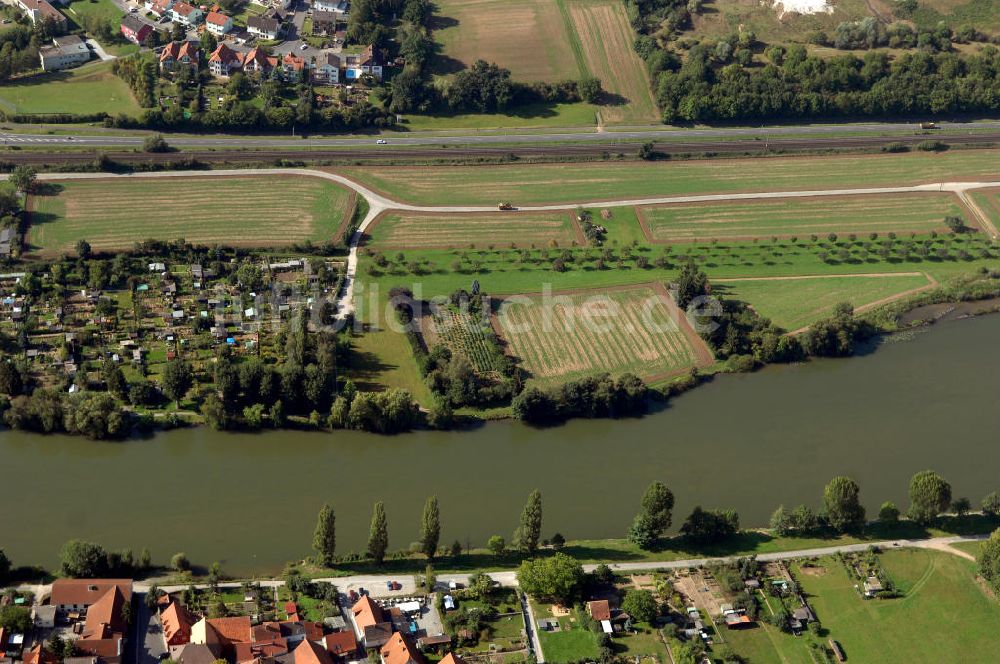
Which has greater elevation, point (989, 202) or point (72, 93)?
point (72, 93)

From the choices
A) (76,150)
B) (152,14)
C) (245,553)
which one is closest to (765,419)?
(245,553)

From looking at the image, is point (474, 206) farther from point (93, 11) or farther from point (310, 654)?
point (93, 11)

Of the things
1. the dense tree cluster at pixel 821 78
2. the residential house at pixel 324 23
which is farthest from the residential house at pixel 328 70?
the dense tree cluster at pixel 821 78

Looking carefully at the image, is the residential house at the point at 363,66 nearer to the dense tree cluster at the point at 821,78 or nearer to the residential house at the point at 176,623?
the dense tree cluster at the point at 821,78

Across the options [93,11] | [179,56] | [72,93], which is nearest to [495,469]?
[179,56]

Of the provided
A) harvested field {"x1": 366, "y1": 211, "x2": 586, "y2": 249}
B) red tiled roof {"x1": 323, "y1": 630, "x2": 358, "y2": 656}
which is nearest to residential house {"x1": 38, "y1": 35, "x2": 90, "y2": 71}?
harvested field {"x1": 366, "y1": 211, "x2": 586, "y2": 249}

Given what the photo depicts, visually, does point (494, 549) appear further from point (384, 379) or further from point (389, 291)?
point (389, 291)
